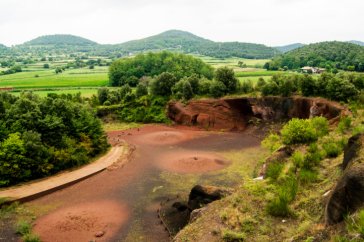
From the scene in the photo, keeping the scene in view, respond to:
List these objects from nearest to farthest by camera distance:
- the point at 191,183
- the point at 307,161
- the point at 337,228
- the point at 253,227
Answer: the point at 337,228
the point at 253,227
the point at 307,161
the point at 191,183

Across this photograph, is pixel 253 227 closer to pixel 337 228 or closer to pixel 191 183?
pixel 337 228

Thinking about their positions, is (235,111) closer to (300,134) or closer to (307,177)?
(300,134)

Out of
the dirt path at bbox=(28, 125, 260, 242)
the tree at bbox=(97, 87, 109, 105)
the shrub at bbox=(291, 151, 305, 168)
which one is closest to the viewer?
the shrub at bbox=(291, 151, 305, 168)

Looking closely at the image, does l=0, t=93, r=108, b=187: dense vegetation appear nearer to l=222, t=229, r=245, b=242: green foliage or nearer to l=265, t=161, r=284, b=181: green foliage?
l=265, t=161, r=284, b=181: green foliage

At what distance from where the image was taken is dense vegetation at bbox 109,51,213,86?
8238cm

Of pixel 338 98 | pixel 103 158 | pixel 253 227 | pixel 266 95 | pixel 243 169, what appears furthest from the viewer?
pixel 266 95

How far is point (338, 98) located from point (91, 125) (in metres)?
26.8

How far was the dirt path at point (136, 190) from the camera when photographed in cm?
2016

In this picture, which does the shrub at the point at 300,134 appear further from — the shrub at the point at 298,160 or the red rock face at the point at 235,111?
the red rock face at the point at 235,111

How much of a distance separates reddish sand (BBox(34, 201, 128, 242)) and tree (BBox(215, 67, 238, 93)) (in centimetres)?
2726

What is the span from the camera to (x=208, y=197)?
760 inches

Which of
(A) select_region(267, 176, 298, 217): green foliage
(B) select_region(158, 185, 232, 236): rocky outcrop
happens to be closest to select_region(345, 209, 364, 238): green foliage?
(A) select_region(267, 176, 298, 217): green foliage

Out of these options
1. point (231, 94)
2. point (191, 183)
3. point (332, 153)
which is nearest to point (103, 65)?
point (231, 94)

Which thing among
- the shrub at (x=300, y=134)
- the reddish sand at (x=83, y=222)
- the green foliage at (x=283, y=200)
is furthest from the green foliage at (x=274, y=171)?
the reddish sand at (x=83, y=222)
